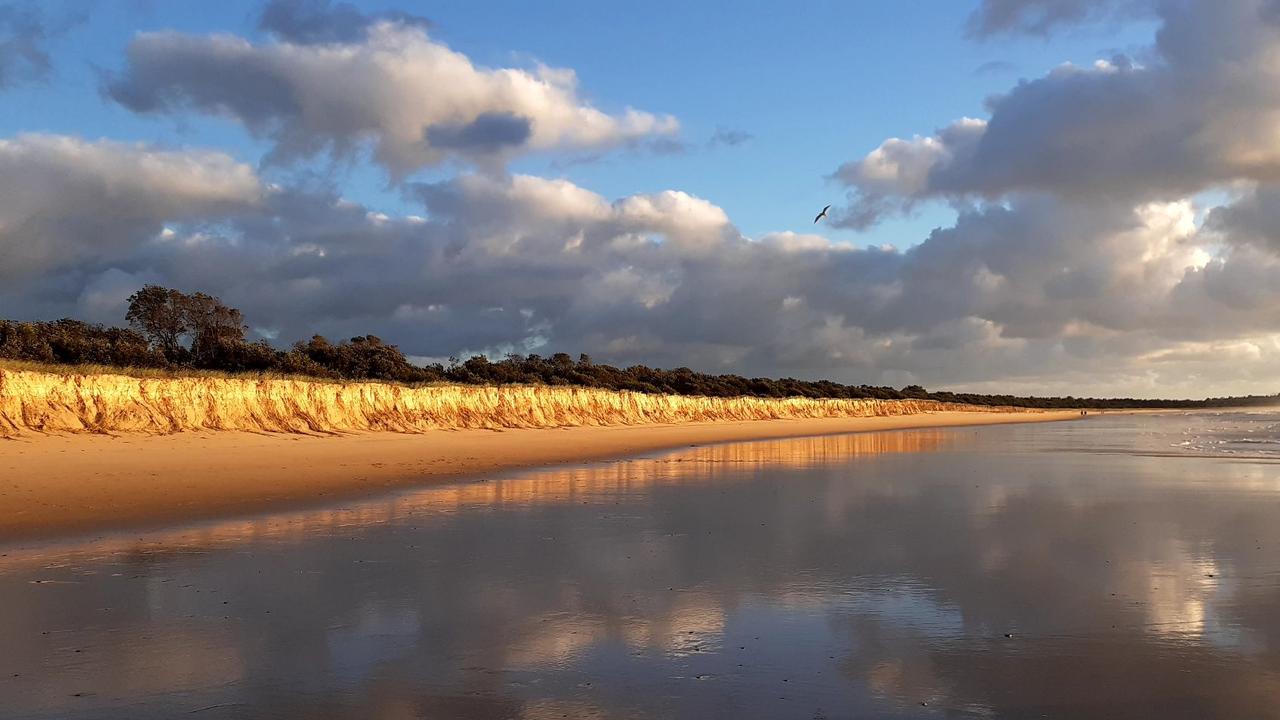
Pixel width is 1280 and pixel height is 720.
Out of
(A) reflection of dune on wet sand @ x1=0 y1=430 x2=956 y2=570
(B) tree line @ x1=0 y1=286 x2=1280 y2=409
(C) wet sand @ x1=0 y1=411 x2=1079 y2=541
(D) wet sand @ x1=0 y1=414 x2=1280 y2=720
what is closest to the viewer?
(D) wet sand @ x1=0 y1=414 x2=1280 y2=720

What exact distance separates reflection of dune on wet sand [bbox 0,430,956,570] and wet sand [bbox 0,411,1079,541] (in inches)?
46.4

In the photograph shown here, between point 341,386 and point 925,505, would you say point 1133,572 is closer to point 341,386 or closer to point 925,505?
point 925,505

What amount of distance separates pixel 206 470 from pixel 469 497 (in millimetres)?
6901

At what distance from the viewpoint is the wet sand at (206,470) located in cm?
1274

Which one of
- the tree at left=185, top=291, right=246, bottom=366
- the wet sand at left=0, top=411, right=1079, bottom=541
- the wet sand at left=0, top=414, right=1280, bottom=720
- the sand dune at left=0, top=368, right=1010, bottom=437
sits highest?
the tree at left=185, top=291, right=246, bottom=366

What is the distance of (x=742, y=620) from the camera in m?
6.82

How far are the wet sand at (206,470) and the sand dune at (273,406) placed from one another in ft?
3.41

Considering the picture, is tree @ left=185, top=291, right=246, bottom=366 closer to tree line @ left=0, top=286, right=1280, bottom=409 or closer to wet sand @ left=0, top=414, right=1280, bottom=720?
tree line @ left=0, top=286, right=1280, bottom=409

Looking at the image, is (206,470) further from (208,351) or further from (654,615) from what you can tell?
(208,351)

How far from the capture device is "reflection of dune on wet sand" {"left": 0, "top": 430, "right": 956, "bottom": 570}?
10.1 metres

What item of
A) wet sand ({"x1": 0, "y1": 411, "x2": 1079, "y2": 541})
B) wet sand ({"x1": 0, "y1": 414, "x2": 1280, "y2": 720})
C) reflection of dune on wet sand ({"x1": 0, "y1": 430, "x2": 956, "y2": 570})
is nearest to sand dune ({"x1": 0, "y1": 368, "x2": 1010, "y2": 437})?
wet sand ({"x1": 0, "y1": 411, "x2": 1079, "y2": 541})

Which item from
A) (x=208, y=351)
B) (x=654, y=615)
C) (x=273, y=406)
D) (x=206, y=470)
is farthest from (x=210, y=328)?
(x=654, y=615)

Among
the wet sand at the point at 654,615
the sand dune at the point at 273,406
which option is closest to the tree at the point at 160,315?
the sand dune at the point at 273,406

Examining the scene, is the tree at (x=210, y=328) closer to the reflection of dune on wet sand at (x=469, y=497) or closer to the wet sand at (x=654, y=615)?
the reflection of dune on wet sand at (x=469, y=497)
